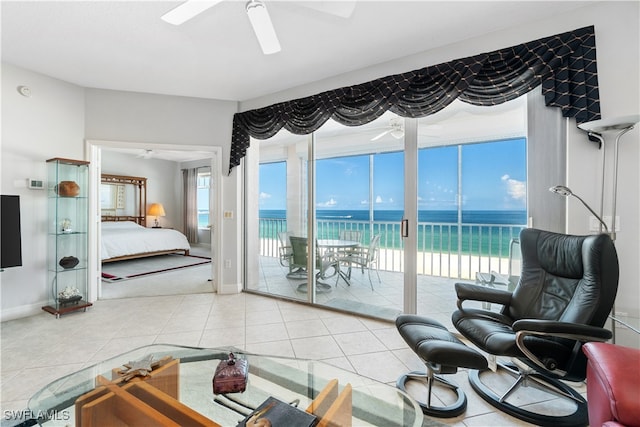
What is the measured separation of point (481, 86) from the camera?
239cm

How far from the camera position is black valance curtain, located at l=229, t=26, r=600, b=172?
2.08m

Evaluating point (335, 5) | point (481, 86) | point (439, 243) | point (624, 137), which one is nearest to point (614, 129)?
point (624, 137)

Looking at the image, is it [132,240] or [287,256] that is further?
[132,240]

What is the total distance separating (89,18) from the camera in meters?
2.26

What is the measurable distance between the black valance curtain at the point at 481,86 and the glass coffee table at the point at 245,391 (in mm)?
2290

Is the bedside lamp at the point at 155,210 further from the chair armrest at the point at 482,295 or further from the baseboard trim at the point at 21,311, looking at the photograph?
the chair armrest at the point at 482,295

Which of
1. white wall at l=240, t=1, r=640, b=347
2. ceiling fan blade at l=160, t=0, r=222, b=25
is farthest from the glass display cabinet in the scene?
white wall at l=240, t=1, r=640, b=347

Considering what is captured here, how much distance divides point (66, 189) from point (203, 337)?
93.3 inches

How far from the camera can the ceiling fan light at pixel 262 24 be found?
1679mm

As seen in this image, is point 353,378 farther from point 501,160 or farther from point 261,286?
point 261,286

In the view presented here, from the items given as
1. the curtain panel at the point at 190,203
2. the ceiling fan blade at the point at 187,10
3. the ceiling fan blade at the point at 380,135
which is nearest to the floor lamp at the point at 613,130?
the ceiling fan blade at the point at 380,135

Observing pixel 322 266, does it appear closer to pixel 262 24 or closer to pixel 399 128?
pixel 399 128

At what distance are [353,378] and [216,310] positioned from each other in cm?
226

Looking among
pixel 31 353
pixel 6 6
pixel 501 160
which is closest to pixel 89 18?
pixel 6 6
